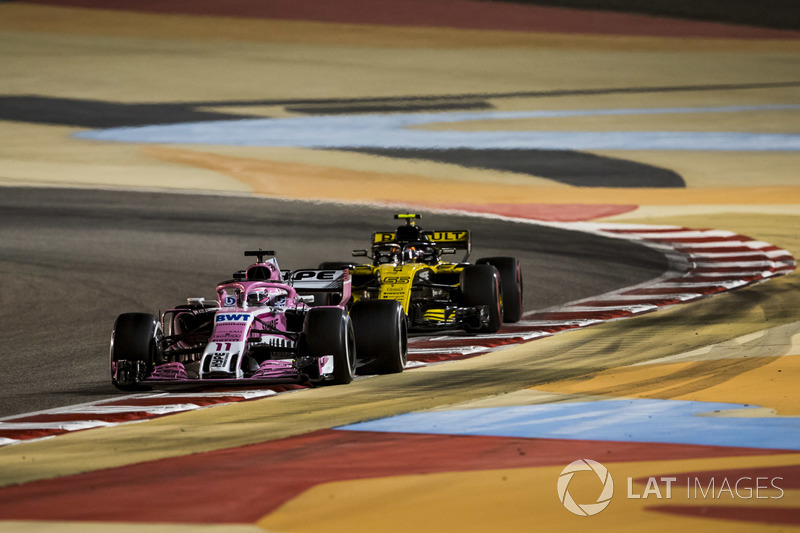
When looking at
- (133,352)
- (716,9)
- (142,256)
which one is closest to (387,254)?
(133,352)

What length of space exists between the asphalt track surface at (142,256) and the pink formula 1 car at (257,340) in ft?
1.39

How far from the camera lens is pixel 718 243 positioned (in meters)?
21.0

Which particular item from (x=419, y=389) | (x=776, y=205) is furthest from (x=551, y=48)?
(x=419, y=389)

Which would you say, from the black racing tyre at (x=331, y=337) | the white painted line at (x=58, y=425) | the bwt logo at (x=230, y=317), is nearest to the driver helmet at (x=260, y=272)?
the bwt logo at (x=230, y=317)

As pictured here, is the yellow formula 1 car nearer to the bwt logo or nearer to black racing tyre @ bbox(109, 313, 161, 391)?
the bwt logo

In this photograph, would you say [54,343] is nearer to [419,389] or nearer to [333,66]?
[419,389]

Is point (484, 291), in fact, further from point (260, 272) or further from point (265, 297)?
point (265, 297)

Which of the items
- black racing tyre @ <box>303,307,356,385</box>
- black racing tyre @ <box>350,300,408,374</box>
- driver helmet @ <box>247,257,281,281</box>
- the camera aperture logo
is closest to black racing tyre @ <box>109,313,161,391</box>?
driver helmet @ <box>247,257,281,281</box>

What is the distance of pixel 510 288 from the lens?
13.9 metres

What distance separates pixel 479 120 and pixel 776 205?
374 inches

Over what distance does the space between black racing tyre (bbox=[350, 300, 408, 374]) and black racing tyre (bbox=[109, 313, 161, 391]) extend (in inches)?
61.3

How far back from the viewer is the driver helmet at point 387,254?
13.4 meters

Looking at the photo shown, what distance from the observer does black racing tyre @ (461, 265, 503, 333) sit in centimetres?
1291

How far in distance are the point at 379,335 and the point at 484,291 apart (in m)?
2.75
